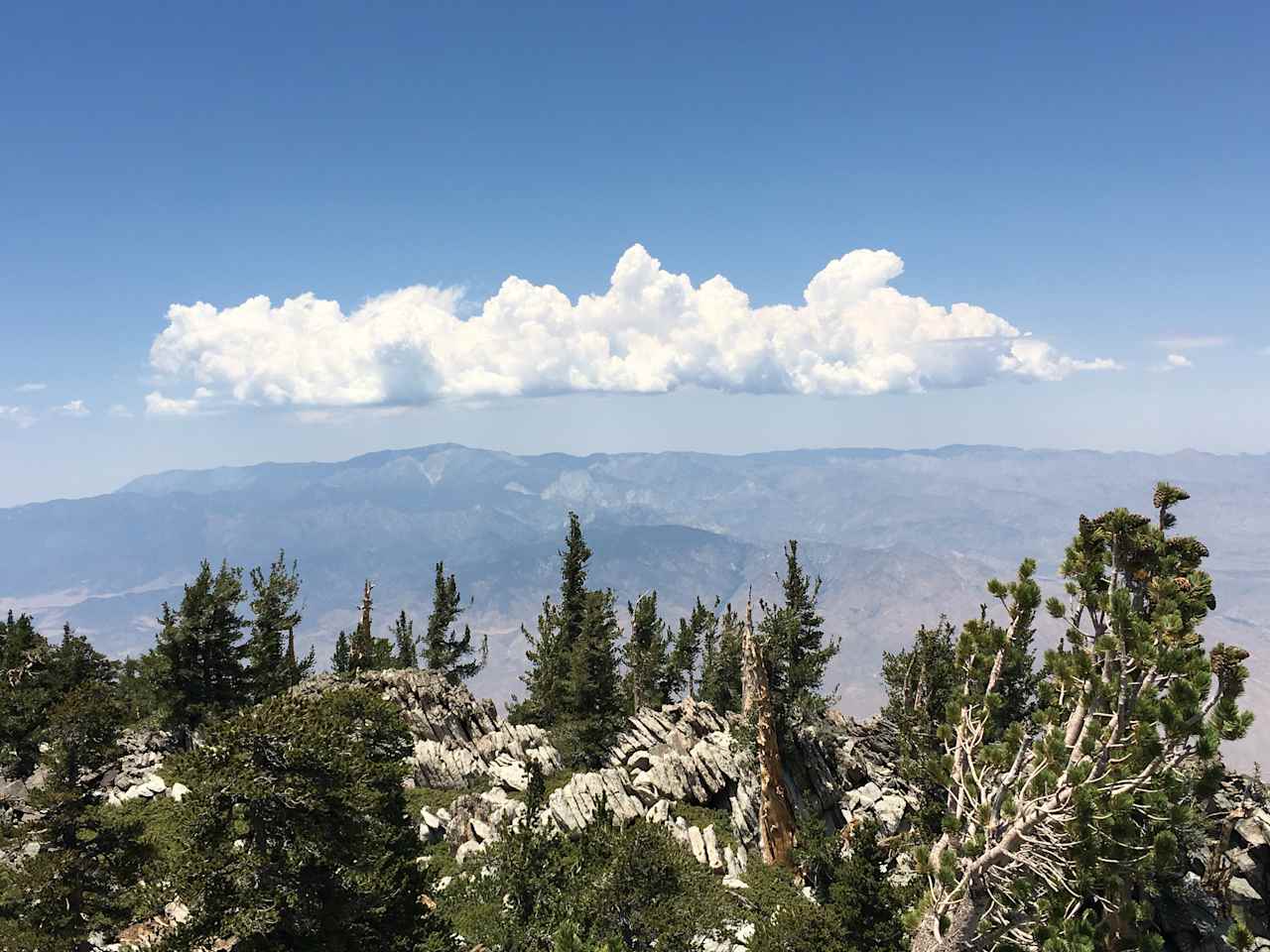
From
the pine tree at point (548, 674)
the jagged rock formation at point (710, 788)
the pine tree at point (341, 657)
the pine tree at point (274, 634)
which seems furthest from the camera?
the pine tree at point (341, 657)

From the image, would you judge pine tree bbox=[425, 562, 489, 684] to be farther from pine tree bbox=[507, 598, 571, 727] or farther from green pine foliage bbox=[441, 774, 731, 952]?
green pine foliage bbox=[441, 774, 731, 952]

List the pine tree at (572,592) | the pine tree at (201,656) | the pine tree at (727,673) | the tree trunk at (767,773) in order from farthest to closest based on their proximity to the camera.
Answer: the pine tree at (727,673) → the pine tree at (572,592) → the pine tree at (201,656) → the tree trunk at (767,773)

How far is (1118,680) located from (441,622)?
264 feet

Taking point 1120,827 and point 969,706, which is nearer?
point 1120,827

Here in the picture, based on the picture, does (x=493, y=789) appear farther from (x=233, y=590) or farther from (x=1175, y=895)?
(x=1175, y=895)

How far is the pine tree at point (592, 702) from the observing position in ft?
181

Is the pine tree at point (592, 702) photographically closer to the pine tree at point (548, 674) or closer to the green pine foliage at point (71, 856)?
the pine tree at point (548, 674)

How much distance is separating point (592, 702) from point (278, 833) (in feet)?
137

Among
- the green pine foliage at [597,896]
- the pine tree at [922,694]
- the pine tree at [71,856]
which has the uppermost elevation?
the pine tree at [71,856]

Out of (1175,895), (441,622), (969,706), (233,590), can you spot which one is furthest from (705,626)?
(969,706)

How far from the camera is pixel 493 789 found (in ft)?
158

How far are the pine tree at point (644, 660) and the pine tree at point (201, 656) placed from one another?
38847mm

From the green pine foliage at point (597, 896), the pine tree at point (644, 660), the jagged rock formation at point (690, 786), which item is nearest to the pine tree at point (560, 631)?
the jagged rock formation at point (690, 786)

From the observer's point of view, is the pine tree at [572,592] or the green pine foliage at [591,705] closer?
the green pine foliage at [591,705]
